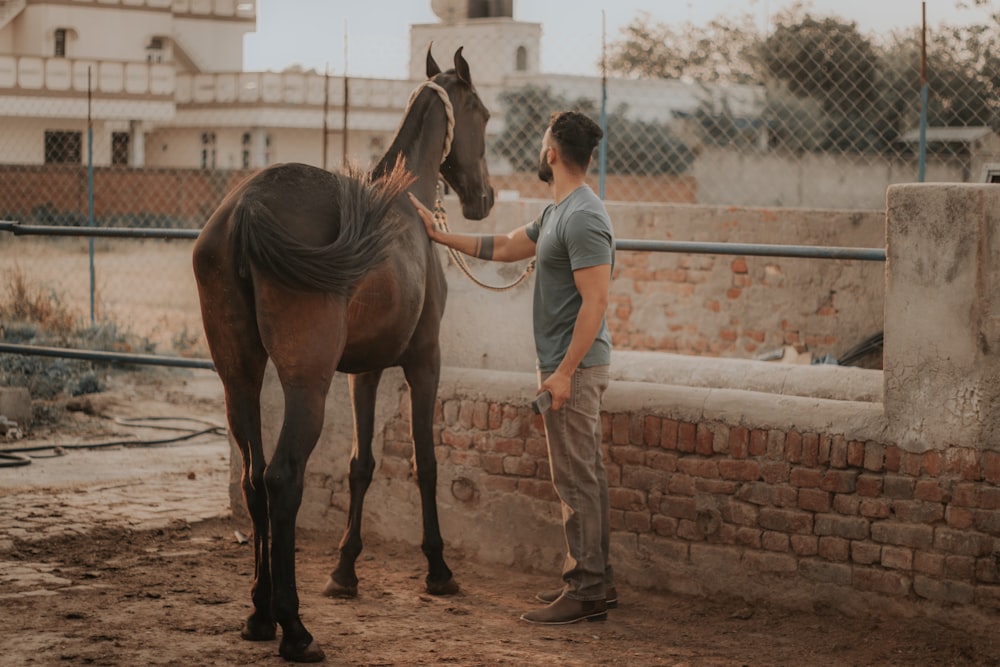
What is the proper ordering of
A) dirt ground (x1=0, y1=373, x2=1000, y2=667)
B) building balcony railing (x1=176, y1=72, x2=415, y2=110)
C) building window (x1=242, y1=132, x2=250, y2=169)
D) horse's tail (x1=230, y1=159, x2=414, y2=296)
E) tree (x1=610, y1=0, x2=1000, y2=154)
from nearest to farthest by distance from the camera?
horse's tail (x1=230, y1=159, x2=414, y2=296) < dirt ground (x1=0, y1=373, x2=1000, y2=667) < tree (x1=610, y1=0, x2=1000, y2=154) < building balcony railing (x1=176, y1=72, x2=415, y2=110) < building window (x1=242, y1=132, x2=250, y2=169)

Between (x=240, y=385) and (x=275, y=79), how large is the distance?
99.9 ft

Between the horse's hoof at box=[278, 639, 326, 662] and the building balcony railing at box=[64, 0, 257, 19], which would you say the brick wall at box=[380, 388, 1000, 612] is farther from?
the building balcony railing at box=[64, 0, 257, 19]

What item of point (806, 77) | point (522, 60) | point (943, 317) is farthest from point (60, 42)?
point (943, 317)

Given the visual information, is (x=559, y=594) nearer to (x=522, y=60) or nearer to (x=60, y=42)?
(x=60, y=42)

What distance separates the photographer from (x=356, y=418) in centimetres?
565

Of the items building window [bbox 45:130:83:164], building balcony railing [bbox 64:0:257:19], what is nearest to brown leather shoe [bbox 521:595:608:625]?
building window [bbox 45:130:83:164]

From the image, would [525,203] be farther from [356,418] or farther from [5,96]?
[5,96]

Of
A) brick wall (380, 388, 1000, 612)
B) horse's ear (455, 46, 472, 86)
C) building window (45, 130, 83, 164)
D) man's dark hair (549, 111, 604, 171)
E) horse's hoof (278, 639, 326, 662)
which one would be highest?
building window (45, 130, 83, 164)

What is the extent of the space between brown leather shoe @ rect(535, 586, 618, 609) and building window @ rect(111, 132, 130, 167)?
1294 inches

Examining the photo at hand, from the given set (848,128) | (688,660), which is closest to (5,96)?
(848,128)

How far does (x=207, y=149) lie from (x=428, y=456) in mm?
31709

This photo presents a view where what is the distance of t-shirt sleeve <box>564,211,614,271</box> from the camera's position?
4.77 m

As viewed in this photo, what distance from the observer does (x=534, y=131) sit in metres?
26.1

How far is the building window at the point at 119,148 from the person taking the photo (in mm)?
36094
